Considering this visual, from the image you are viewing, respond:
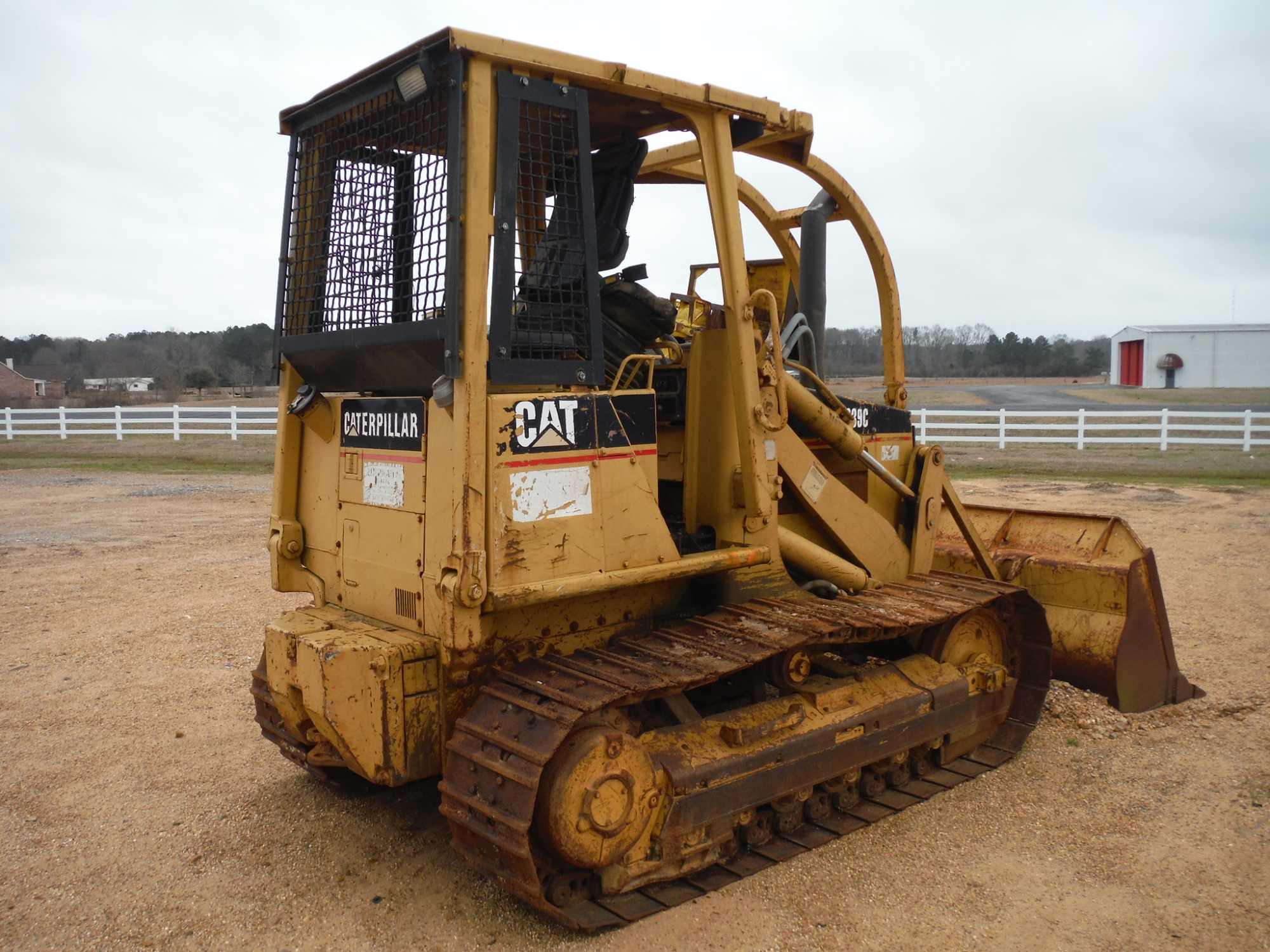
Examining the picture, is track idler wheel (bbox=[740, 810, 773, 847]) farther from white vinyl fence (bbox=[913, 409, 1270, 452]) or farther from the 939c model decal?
white vinyl fence (bbox=[913, 409, 1270, 452])

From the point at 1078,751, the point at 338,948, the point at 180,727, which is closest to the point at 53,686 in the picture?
A: the point at 180,727

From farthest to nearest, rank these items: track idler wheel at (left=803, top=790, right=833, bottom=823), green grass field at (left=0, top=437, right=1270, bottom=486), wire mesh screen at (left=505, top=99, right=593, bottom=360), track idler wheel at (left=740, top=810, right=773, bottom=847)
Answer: green grass field at (left=0, top=437, right=1270, bottom=486) < track idler wheel at (left=803, top=790, right=833, bottom=823) < track idler wheel at (left=740, top=810, right=773, bottom=847) < wire mesh screen at (left=505, top=99, right=593, bottom=360)

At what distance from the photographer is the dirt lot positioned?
A: 3721mm

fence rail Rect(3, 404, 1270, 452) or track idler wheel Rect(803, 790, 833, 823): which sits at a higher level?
fence rail Rect(3, 404, 1270, 452)

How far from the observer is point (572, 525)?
12.6 feet

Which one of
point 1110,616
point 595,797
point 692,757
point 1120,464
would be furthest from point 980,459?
point 595,797

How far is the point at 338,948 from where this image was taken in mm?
3600

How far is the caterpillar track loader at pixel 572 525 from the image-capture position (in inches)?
142

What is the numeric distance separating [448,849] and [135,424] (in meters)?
27.9

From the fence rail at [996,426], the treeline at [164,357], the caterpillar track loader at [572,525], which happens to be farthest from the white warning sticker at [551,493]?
the treeline at [164,357]

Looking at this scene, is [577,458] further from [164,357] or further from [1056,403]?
[164,357]

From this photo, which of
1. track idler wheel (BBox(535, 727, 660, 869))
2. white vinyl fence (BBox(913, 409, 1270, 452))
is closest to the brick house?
white vinyl fence (BBox(913, 409, 1270, 452))

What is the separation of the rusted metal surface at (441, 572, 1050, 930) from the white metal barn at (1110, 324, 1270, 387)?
198 ft

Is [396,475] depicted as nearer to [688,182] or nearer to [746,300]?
[746,300]
